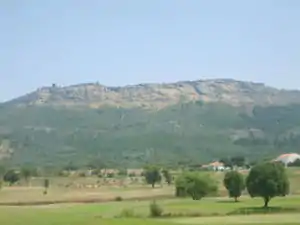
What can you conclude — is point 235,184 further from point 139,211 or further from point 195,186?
point 139,211

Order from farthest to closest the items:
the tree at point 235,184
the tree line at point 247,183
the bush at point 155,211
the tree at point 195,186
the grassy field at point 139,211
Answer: the tree at point 195,186, the tree at point 235,184, the tree line at point 247,183, the bush at point 155,211, the grassy field at point 139,211

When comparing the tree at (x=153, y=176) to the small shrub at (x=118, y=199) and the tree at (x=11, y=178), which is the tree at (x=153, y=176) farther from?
the small shrub at (x=118, y=199)

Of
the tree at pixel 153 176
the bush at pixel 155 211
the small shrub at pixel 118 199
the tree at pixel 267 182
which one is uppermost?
the tree at pixel 153 176

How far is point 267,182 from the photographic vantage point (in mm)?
100688

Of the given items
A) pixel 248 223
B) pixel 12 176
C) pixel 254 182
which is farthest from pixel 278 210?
pixel 12 176

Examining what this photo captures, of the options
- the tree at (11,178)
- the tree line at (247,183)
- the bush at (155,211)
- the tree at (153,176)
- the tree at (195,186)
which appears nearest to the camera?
the bush at (155,211)

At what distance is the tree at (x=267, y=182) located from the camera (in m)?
101

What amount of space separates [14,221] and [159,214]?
33.1 meters

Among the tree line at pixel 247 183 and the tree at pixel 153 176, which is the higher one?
the tree at pixel 153 176

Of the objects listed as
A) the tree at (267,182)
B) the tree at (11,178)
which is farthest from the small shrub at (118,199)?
the tree at (11,178)

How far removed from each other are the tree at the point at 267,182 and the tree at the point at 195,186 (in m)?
23.8

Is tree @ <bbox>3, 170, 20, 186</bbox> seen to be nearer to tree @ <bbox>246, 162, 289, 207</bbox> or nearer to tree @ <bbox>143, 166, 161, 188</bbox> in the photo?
tree @ <bbox>143, 166, 161, 188</bbox>

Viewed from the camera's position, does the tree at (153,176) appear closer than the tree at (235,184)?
No

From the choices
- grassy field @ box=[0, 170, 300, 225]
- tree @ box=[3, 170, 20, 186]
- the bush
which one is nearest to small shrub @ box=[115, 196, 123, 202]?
grassy field @ box=[0, 170, 300, 225]
